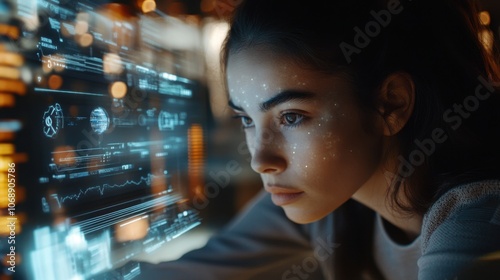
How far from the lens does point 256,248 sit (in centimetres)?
104

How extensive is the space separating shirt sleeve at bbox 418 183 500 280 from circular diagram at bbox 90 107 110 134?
0.49 m

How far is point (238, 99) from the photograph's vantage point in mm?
732

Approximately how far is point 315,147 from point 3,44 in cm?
46

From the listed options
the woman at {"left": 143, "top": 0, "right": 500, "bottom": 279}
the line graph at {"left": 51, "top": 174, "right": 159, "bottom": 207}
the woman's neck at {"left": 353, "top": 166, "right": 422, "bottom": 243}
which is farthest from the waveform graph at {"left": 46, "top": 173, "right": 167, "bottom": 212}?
the woman's neck at {"left": 353, "top": 166, "right": 422, "bottom": 243}

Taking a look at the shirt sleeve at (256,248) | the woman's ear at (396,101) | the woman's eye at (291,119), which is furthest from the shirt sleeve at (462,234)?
the shirt sleeve at (256,248)

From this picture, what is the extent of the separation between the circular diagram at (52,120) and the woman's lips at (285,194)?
1.18ft

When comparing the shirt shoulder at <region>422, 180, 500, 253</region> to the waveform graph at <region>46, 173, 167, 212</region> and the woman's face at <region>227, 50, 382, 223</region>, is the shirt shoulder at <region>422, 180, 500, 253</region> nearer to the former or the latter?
the woman's face at <region>227, 50, 382, 223</region>

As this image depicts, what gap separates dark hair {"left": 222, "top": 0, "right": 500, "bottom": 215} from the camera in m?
0.69

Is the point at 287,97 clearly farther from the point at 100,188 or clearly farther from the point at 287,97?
the point at 100,188

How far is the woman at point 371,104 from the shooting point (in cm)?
69

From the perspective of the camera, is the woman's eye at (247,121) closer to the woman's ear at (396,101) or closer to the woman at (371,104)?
the woman at (371,104)

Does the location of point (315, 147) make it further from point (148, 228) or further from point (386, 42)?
point (148, 228)

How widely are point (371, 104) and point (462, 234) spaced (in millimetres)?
245

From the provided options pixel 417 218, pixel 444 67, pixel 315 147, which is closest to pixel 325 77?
pixel 315 147
